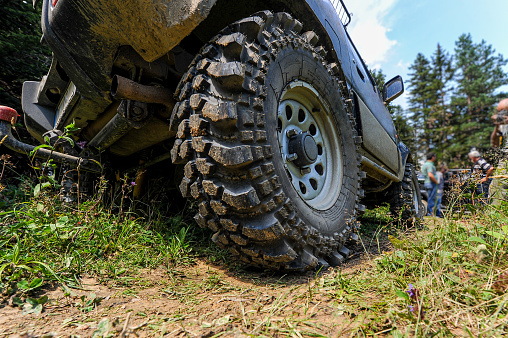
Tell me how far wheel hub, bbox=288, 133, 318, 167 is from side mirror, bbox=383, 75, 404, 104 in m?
2.85

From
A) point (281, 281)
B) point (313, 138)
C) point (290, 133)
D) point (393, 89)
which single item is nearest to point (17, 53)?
point (290, 133)

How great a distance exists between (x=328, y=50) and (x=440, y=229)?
Result: 1.60 meters

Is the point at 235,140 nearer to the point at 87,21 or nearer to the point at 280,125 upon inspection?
the point at 280,125

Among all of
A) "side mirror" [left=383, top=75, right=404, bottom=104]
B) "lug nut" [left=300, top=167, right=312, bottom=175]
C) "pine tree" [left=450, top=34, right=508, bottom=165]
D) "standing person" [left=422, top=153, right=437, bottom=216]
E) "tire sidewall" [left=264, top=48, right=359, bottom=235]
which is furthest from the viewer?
"pine tree" [left=450, top=34, right=508, bottom=165]

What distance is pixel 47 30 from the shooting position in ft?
5.01

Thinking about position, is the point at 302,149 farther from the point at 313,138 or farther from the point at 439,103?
the point at 439,103

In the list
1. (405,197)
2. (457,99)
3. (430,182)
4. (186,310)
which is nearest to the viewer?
(186,310)

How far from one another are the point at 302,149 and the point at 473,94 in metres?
37.9

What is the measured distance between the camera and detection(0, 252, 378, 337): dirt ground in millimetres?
942

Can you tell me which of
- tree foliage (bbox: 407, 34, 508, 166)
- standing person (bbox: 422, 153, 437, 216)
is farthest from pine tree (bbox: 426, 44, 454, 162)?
standing person (bbox: 422, 153, 437, 216)

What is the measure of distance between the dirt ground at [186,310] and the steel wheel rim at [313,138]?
22.6 inches

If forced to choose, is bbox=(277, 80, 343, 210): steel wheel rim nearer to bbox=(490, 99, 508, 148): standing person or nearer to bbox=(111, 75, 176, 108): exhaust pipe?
bbox=(111, 75, 176, 108): exhaust pipe

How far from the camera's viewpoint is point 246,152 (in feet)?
4.12

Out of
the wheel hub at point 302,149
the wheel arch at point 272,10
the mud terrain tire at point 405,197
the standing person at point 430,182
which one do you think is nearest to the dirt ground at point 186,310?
the wheel hub at point 302,149
